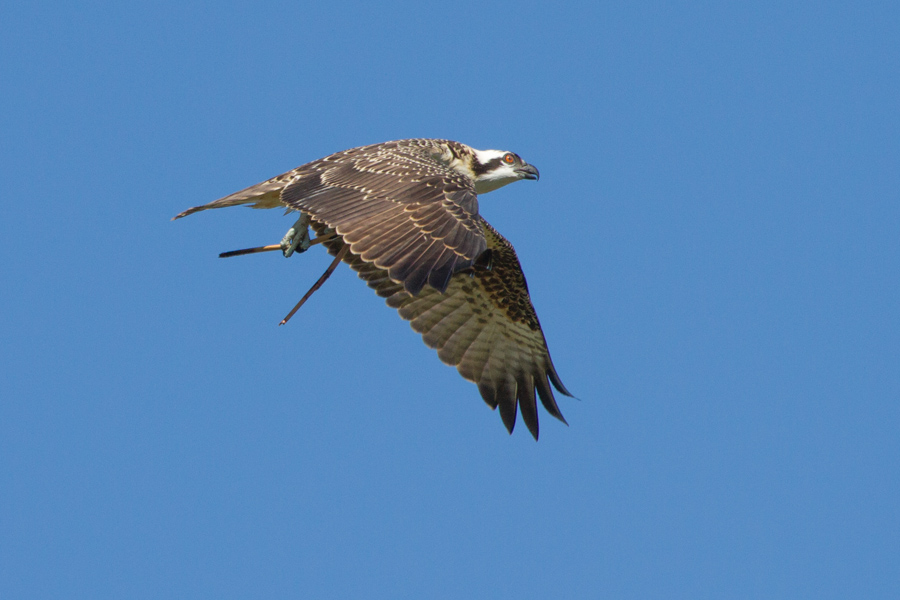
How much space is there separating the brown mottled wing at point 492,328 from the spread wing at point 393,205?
124 cm

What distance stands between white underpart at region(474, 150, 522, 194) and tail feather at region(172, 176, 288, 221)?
2.06 m

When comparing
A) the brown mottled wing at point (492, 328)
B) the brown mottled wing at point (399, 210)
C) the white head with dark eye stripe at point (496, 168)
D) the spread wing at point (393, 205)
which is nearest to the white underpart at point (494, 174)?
the white head with dark eye stripe at point (496, 168)

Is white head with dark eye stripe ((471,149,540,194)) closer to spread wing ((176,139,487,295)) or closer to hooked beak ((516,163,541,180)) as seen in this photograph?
hooked beak ((516,163,541,180))

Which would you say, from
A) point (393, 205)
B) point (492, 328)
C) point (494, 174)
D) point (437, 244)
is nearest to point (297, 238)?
point (393, 205)

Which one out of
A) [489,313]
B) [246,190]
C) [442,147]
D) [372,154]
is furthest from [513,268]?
[246,190]

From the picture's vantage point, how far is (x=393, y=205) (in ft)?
27.1

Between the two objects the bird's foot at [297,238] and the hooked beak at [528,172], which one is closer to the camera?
the bird's foot at [297,238]

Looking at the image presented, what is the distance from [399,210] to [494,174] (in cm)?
281

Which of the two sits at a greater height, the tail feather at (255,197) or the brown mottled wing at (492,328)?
the tail feather at (255,197)

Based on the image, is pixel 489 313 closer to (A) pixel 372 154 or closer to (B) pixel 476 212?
(A) pixel 372 154

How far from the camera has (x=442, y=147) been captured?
10570 millimetres

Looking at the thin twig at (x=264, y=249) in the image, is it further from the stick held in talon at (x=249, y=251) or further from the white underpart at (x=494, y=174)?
the white underpart at (x=494, y=174)

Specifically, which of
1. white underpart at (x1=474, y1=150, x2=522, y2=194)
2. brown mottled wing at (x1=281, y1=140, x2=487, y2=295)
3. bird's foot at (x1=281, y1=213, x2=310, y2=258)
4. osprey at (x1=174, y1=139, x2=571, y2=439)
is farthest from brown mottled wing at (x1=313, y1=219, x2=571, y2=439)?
brown mottled wing at (x1=281, y1=140, x2=487, y2=295)

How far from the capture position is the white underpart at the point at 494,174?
10.8 m
